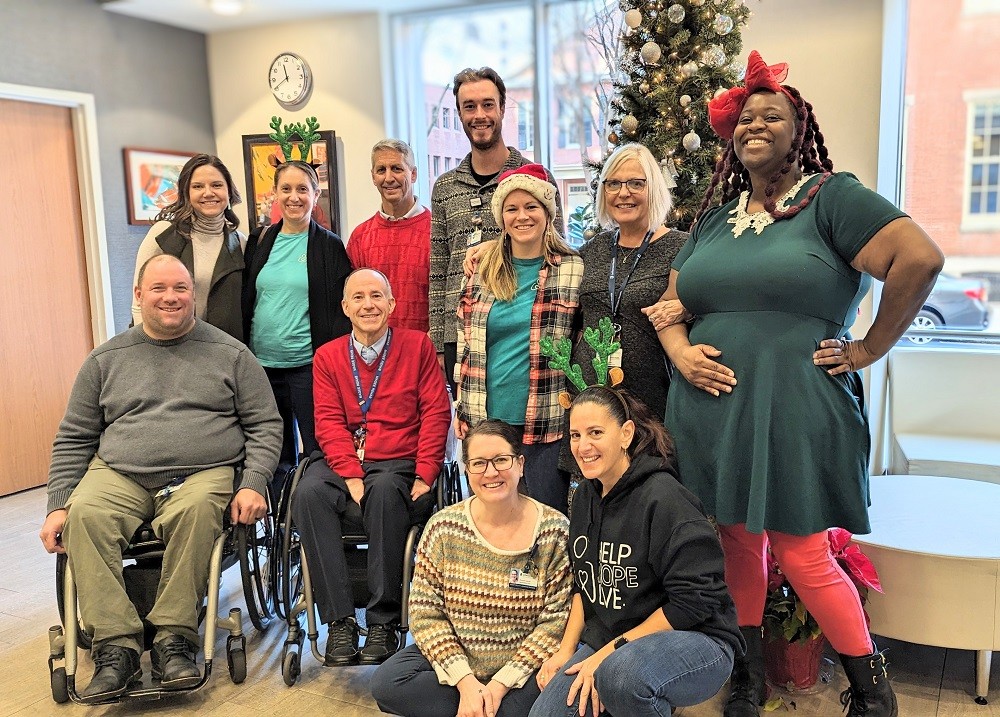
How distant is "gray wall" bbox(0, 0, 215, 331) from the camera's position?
4.62 metres

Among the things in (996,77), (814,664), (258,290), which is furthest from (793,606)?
(996,77)

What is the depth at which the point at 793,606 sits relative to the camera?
238 centimetres

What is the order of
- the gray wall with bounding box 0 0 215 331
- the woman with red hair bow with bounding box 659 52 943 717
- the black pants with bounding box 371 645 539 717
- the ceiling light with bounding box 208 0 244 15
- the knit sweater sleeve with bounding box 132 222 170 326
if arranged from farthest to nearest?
the ceiling light with bounding box 208 0 244 15, the gray wall with bounding box 0 0 215 331, the knit sweater sleeve with bounding box 132 222 170 326, the black pants with bounding box 371 645 539 717, the woman with red hair bow with bounding box 659 52 943 717

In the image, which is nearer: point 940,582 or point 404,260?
point 940,582

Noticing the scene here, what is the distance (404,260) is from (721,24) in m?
1.57

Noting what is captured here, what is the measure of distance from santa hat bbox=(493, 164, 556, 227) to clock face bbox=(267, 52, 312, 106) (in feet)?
11.1

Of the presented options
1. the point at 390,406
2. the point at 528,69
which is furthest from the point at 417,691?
the point at 528,69

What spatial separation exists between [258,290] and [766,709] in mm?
2197

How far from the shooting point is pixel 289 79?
552 cm

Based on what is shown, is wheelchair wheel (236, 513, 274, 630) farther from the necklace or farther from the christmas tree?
the christmas tree

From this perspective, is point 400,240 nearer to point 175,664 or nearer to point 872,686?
point 175,664

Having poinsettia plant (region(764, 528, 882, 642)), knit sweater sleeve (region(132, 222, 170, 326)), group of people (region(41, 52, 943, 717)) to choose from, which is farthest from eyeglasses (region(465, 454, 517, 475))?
knit sweater sleeve (region(132, 222, 170, 326))

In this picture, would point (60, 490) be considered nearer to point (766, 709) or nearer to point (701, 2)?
point (766, 709)

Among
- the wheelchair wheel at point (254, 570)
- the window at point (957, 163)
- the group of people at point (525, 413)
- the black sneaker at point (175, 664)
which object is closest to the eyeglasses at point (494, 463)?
the group of people at point (525, 413)
